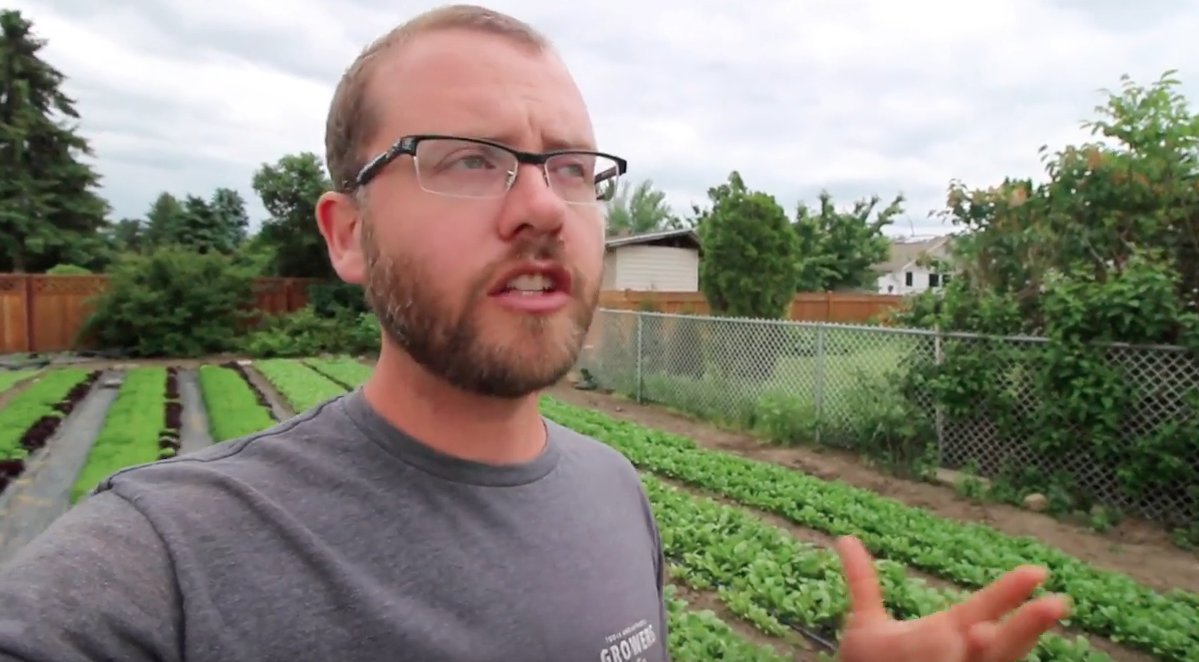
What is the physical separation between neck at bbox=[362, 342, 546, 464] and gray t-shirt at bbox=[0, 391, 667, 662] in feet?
0.07

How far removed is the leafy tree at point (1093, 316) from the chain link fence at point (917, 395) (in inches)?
0.7

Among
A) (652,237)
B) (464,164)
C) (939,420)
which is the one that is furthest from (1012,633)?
(652,237)

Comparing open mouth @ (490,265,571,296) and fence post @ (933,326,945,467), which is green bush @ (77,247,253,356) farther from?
open mouth @ (490,265,571,296)

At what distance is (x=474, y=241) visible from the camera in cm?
97

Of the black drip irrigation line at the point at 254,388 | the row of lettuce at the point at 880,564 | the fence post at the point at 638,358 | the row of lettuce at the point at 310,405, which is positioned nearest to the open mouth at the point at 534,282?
the row of lettuce at the point at 310,405

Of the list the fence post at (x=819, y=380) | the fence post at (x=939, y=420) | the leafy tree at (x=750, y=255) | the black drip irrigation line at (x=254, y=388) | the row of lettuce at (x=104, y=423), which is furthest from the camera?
the leafy tree at (x=750, y=255)

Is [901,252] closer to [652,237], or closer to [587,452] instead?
[652,237]

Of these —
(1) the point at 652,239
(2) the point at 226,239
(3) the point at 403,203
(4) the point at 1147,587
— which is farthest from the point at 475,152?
(2) the point at 226,239

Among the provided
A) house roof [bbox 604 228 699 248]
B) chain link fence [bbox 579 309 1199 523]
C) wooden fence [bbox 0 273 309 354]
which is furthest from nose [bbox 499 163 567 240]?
wooden fence [bbox 0 273 309 354]

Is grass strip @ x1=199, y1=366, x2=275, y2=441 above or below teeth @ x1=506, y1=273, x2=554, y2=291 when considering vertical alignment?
below

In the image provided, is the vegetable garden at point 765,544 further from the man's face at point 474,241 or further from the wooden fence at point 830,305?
the wooden fence at point 830,305

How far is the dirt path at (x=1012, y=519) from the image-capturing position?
490 centimetres

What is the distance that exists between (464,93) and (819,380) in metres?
8.13

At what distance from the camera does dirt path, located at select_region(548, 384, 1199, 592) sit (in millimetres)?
4902
